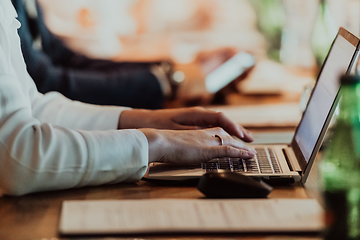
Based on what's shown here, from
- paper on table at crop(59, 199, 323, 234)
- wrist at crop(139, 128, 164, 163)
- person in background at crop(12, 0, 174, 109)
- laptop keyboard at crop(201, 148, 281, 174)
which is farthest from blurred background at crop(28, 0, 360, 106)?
paper on table at crop(59, 199, 323, 234)

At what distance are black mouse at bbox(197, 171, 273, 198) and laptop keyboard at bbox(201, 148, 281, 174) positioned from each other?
0.41 feet

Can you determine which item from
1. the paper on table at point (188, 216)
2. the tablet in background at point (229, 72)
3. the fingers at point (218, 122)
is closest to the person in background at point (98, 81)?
the tablet in background at point (229, 72)

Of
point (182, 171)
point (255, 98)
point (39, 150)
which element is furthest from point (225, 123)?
point (255, 98)

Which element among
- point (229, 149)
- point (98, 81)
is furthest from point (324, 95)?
point (98, 81)

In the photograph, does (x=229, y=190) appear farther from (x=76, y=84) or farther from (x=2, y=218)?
(x=76, y=84)

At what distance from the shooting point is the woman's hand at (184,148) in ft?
2.51

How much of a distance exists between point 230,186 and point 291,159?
0.89 ft

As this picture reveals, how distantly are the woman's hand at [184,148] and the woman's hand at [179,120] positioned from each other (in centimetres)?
15

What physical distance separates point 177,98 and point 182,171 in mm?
1248

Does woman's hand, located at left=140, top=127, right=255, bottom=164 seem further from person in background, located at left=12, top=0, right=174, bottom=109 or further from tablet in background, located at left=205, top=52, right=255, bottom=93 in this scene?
tablet in background, located at left=205, top=52, right=255, bottom=93

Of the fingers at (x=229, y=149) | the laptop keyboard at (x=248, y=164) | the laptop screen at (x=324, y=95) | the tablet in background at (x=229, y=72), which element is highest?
the laptop screen at (x=324, y=95)

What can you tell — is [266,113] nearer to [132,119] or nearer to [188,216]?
[132,119]

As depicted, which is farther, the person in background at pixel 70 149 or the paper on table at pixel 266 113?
the paper on table at pixel 266 113

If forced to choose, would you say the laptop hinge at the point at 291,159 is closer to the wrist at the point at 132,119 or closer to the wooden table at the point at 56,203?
the wooden table at the point at 56,203
